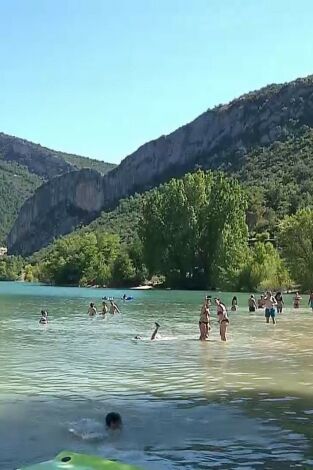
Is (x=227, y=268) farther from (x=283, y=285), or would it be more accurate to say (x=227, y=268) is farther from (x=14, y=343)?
(x=14, y=343)

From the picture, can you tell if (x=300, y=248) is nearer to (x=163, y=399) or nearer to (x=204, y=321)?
(x=204, y=321)

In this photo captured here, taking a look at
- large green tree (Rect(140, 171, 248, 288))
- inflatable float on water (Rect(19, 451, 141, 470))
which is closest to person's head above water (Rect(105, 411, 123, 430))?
inflatable float on water (Rect(19, 451, 141, 470))

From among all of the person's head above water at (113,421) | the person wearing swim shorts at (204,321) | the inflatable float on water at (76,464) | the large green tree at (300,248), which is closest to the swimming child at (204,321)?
the person wearing swim shorts at (204,321)

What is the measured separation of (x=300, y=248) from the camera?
261 ft

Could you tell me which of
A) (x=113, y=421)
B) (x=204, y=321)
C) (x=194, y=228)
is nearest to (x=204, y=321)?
(x=204, y=321)

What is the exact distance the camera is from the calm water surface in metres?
10.9

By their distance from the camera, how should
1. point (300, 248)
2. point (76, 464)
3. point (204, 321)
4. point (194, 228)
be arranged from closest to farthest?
point (76, 464) → point (204, 321) → point (300, 248) → point (194, 228)

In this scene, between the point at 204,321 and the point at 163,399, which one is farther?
the point at 204,321

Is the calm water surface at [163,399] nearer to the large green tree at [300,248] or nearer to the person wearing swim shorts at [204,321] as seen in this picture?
the person wearing swim shorts at [204,321]

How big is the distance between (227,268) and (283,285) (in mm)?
8910

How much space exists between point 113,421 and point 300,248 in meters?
69.7

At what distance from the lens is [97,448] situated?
11.1m

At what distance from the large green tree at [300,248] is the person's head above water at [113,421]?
224 feet

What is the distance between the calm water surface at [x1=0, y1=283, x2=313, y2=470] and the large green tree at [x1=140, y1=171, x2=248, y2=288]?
213 feet
